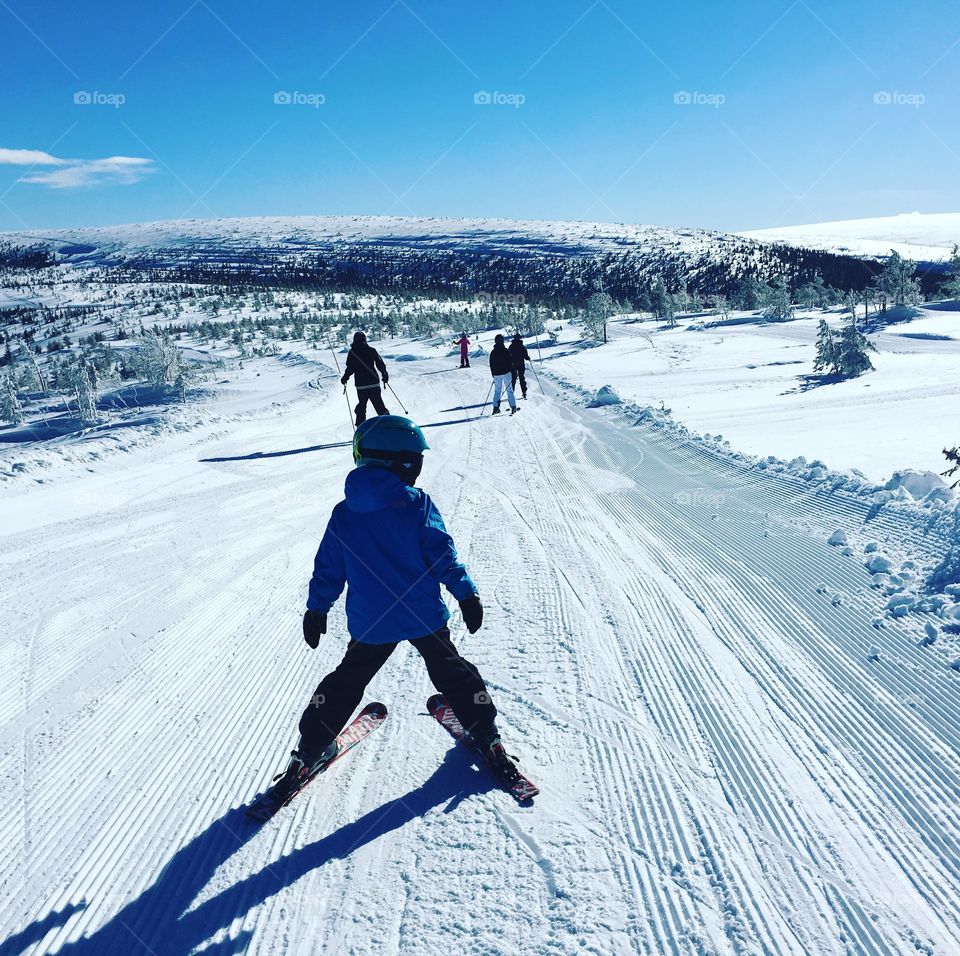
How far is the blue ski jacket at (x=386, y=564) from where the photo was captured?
2.77 m

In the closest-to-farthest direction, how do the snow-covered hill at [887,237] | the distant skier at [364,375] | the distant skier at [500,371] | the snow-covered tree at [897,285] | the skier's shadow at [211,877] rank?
the skier's shadow at [211,877] → the distant skier at [364,375] → the distant skier at [500,371] → the snow-covered tree at [897,285] → the snow-covered hill at [887,237]

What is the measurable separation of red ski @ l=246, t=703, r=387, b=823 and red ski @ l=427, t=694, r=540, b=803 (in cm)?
29

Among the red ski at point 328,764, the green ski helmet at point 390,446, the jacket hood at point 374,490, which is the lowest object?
the red ski at point 328,764

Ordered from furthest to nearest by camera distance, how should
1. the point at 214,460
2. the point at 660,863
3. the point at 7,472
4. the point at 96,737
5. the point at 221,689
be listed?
the point at 214,460
the point at 7,472
the point at 221,689
the point at 96,737
the point at 660,863

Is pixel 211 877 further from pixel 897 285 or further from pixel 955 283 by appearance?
pixel 955 283

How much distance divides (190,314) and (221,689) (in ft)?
118

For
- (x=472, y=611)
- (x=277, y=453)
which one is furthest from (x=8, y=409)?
(x=472, y=611)

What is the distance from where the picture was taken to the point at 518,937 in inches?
86.0

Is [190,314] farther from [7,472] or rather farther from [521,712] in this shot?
[521,712]

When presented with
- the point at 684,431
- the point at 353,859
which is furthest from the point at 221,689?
the point at 684,431

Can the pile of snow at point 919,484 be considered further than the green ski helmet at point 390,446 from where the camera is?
Yes

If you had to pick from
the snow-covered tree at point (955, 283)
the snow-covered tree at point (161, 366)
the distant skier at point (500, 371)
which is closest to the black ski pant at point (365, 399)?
the distant skier at point (500, 371)
